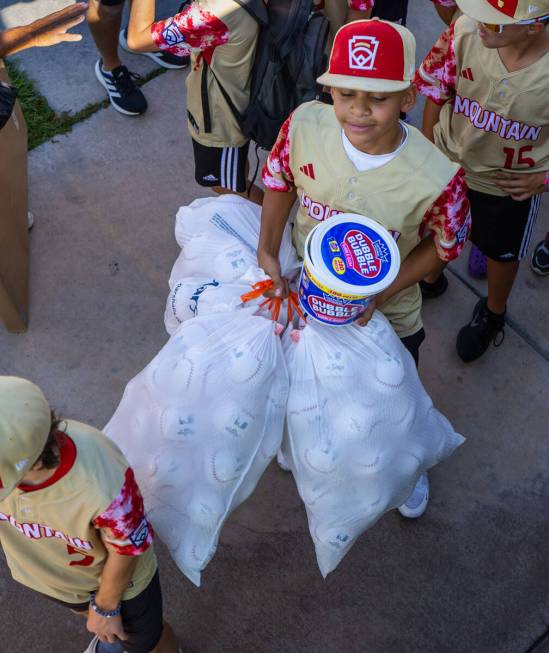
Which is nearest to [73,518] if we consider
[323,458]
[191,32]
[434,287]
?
[323,458]

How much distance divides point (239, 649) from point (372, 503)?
0.87 m

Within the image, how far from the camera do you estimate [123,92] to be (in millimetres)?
4082

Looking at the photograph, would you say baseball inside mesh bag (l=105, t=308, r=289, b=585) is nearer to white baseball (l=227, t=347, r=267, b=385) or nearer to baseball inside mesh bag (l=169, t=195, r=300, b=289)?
white baseball (l=227, t=347, r=267, b=385)

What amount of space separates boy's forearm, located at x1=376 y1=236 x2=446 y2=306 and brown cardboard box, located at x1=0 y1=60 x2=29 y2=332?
177 centimetres

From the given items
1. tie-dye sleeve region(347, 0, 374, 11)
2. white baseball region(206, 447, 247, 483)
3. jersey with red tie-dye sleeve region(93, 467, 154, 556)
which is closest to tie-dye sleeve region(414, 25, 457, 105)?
tie-dye sleeve region(347, 0, 374, 11)

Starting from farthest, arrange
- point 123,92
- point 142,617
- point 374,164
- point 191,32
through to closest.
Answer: point 123,92, point 191,32, point 142,617, point 374,164

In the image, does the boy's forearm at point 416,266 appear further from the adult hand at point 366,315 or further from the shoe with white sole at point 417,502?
the shoe with white sole at point 417,502

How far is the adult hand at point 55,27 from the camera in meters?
2.93

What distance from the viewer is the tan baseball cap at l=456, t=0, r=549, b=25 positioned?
83.3 inches

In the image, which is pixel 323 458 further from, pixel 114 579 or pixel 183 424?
pixel 114 579

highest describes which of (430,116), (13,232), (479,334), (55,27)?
(55,27)

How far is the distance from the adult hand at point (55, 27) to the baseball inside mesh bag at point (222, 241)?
0.98 metres

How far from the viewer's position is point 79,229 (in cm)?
371

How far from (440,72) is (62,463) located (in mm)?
1835
